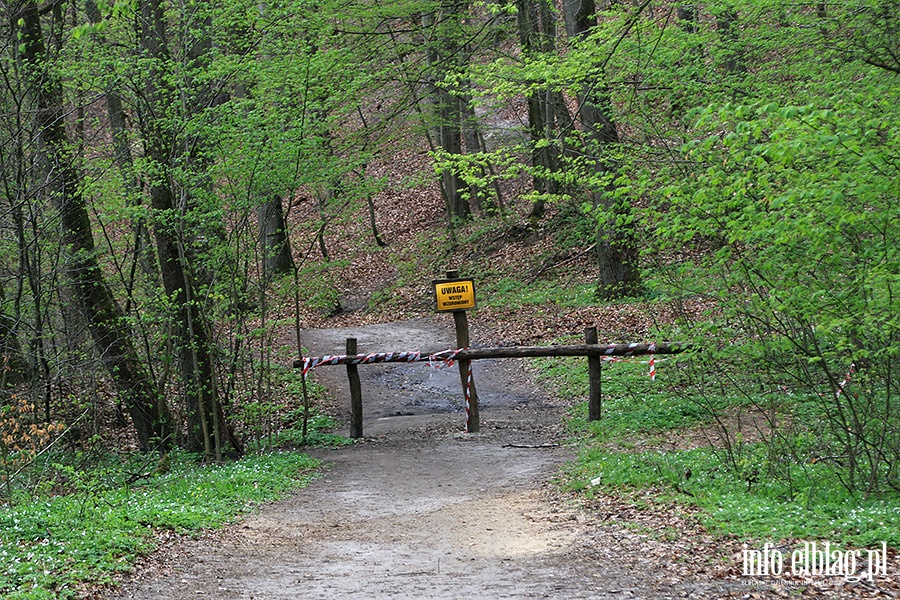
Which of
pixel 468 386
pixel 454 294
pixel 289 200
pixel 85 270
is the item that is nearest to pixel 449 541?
pixel 468 386

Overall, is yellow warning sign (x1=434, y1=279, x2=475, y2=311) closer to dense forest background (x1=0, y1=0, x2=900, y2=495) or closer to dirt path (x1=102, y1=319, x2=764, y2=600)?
dense forest background (x1=0, y1=0, x2=900, y2=495)

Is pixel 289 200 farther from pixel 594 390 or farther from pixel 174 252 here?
pixel 594 390

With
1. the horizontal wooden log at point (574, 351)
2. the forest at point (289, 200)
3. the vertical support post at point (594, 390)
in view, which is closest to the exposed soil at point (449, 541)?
the vertical support post at point (594, 390)

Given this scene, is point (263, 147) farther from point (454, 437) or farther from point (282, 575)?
point (282, 575)

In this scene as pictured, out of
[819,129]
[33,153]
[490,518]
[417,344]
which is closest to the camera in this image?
[819,129]

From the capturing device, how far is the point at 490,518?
7797mm

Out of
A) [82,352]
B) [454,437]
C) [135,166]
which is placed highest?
[135,166]

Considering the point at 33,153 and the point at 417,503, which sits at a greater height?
the point at 33,153

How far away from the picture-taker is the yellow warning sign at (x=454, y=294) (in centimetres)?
1234

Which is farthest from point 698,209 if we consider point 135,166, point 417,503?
point 135,166

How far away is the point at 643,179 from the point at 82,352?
8.65 metres

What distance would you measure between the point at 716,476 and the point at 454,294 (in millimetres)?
5338

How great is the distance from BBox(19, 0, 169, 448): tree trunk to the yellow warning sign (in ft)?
15.2

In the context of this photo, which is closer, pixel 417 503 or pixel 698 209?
pixel 698 209
